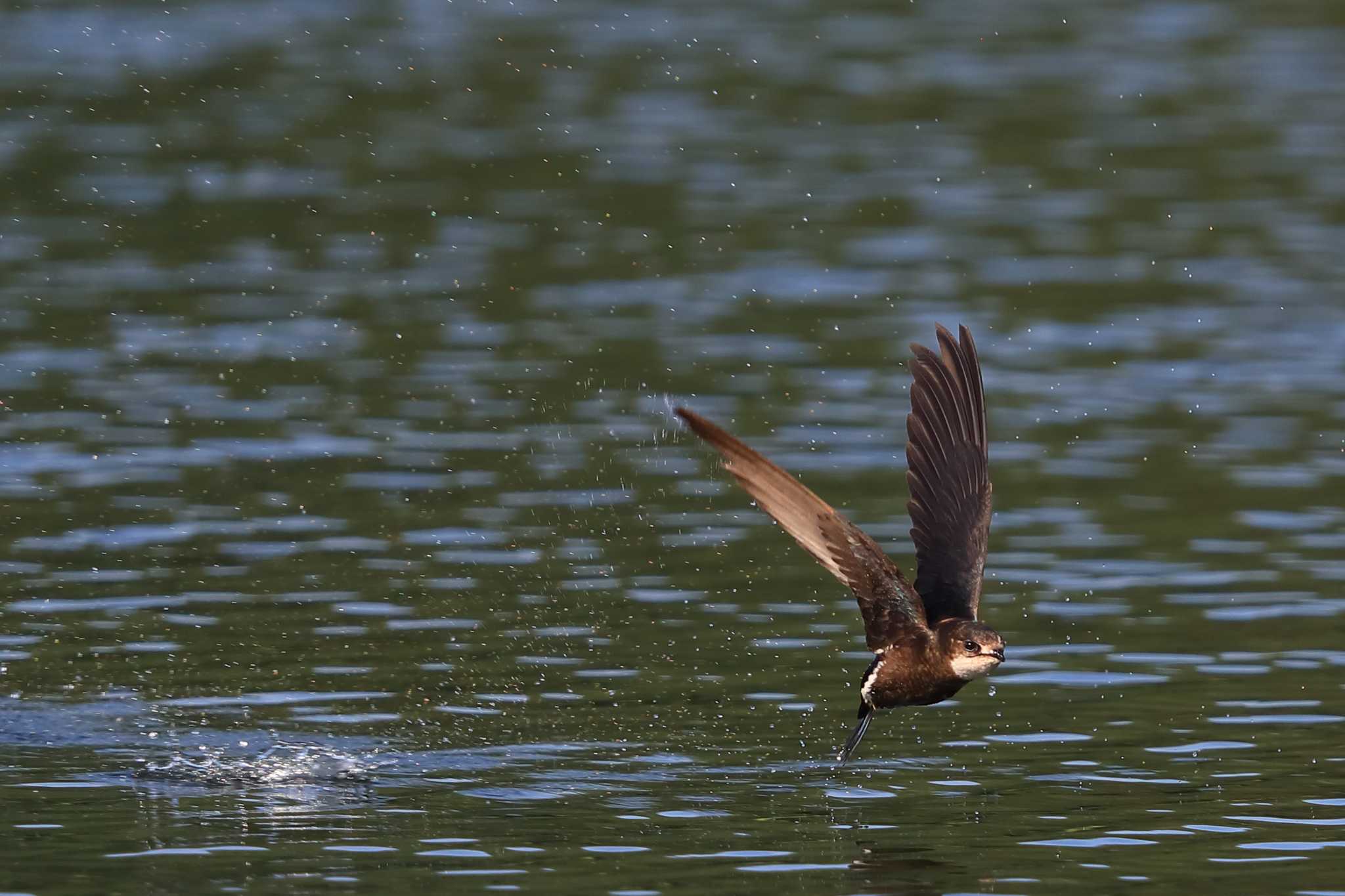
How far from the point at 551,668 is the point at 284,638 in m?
1.40

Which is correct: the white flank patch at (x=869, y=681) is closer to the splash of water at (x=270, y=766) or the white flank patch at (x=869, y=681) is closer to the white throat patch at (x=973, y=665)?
the white throat patch at (x=973, y=665)

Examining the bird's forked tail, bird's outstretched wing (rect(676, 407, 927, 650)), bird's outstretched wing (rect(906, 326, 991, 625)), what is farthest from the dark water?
bird's outstretched wing (rect(906, 326, 991, 625))

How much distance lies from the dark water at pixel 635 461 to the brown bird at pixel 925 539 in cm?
63

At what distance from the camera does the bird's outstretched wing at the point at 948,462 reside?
9797 mm

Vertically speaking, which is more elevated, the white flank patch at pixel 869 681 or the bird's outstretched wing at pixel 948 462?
the bird's outstretched wing at pixel 948 462

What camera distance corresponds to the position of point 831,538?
8945 mm

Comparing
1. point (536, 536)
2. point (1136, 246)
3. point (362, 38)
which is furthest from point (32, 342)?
point (362, 38)

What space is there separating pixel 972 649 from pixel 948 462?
3.67 feet

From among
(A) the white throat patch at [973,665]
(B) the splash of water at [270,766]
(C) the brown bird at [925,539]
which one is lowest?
(B) the splash of water at [270,766]

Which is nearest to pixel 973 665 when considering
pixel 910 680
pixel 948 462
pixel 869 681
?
pixel 910 680

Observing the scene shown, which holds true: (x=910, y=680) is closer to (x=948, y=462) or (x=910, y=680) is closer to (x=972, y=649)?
(x=972, y=649)

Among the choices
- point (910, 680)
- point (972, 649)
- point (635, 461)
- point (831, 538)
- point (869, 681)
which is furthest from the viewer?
point (635, 461)

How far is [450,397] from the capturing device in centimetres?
1744

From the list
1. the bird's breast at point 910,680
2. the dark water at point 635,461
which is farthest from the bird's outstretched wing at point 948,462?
the dark water at point 635,461
